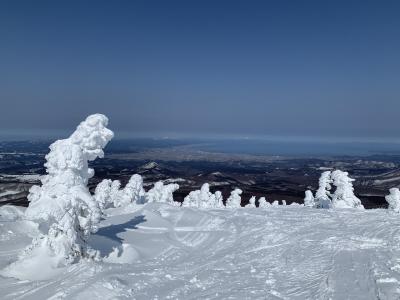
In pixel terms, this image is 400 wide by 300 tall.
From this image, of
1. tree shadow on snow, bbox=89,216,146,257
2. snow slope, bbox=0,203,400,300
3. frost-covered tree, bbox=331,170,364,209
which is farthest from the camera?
frost-covered tree, bbox=331,170,364,209

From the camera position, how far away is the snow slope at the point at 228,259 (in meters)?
16.3

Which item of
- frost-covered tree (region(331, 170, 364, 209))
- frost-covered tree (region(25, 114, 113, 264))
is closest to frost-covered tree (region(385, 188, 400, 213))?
frost-covered tree (region(331, 170, 364, 209))

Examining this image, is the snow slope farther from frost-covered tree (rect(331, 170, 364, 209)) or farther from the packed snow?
frost-covered tree (rect(331, 170, 364, 209))

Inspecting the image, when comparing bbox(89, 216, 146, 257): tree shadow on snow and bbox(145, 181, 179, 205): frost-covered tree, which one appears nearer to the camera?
bbox(89, 216, 146, 257): tree shadow on snow

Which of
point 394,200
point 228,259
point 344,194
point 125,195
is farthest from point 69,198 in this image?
point 394,200

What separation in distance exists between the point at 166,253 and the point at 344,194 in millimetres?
25918

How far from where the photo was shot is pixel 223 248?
78.7 feet

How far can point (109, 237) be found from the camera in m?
25.0

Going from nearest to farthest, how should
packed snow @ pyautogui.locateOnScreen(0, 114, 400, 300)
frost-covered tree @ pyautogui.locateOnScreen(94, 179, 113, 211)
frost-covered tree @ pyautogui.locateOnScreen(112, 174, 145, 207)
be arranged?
packed snow @ pyautogui.locateOnScreen(0, 114, 400, 300)
frost-covered tree @ pyautogui.locateOnScreen(94, 179, 113, 211)
frost-covered tree @ pyautogui.locateOnScreen(112, 174, 145, 207)

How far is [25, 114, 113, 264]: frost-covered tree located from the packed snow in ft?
0.15

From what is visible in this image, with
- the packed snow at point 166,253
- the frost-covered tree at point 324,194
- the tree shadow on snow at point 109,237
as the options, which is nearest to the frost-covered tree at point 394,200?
the frost-covered tree at point 324,194

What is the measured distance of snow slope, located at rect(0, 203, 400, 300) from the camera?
16.3m

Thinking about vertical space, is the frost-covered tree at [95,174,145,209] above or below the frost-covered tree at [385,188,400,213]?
below

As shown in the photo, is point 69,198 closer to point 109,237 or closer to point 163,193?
point 109,237
